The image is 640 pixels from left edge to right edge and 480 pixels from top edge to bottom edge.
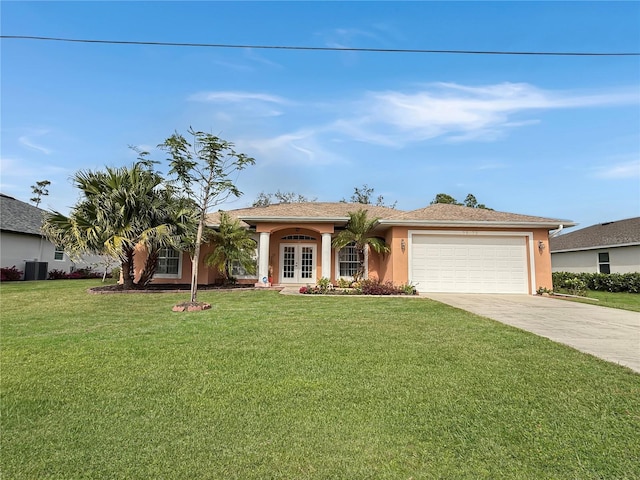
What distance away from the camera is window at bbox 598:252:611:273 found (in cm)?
1864

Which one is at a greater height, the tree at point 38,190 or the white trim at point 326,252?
the tree at point 38,190

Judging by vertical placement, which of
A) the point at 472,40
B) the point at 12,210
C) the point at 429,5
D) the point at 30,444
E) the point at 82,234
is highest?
the point at 429,5

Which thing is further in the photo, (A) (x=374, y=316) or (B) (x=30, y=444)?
(A) (x=374, y=316)

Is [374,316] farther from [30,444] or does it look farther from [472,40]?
[472,40]

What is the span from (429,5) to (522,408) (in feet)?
30.3

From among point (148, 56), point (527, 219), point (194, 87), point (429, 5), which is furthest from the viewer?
point (527, 219)

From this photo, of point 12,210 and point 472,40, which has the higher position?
point 472,40

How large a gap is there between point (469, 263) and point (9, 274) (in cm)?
2310

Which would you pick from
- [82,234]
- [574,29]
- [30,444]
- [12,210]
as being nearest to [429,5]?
[574,29]

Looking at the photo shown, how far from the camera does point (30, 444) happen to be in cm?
268

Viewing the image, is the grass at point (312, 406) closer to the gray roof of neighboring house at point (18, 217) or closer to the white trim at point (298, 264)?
the white trim at point (298, 264)

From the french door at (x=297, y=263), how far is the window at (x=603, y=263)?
16.9m

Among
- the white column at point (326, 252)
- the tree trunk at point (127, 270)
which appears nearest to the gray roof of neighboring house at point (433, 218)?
the white column at point (326, 252)

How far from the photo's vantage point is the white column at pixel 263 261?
14.3m
